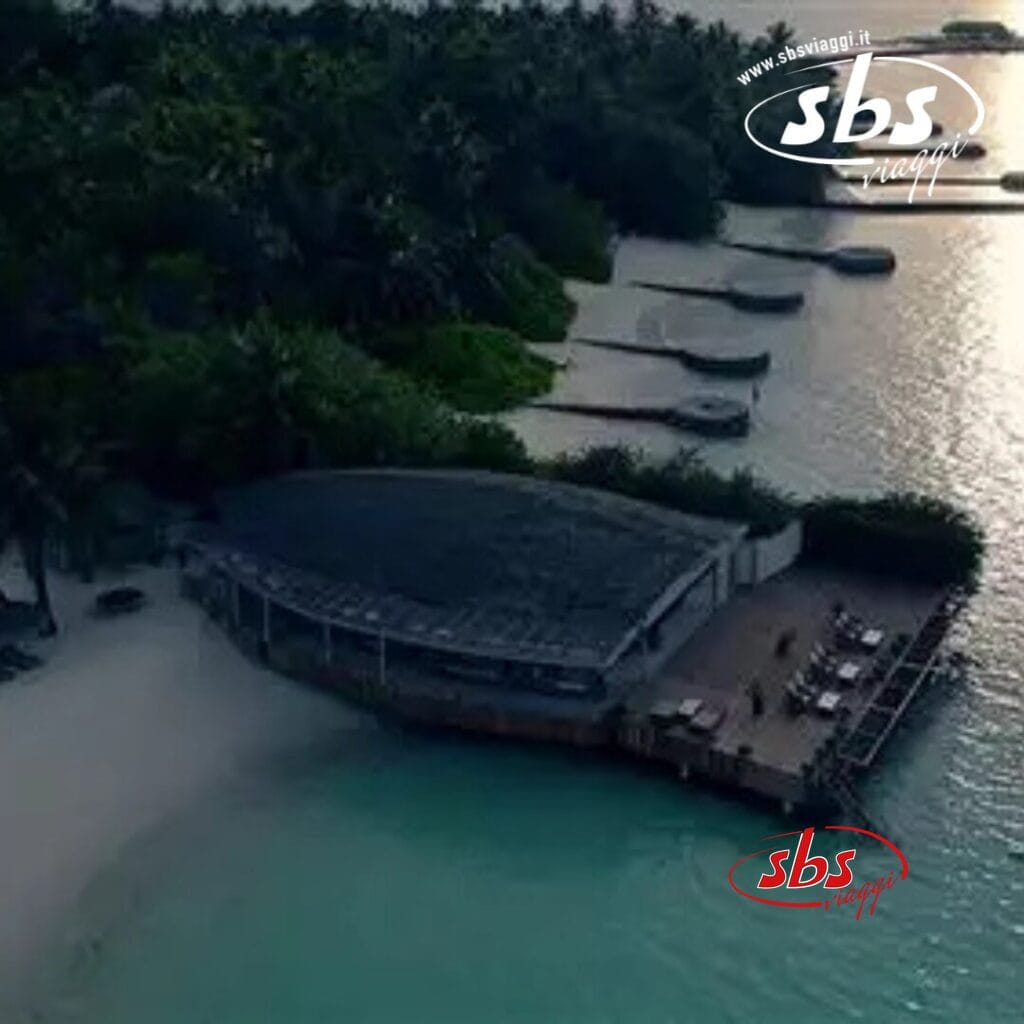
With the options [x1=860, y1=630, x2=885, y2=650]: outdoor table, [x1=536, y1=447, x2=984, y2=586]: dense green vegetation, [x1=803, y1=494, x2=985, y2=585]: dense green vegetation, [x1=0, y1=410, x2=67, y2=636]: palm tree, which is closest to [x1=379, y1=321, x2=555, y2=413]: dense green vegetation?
[x1=536, y1=447, x2=984, y2=586]: dense green vegetation

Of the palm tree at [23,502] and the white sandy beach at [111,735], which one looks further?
the palm tree at [23,502]

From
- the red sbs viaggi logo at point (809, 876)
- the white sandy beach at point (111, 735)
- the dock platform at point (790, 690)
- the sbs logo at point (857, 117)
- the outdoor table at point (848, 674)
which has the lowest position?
the red sbs viaggi logo at point (809, 876)

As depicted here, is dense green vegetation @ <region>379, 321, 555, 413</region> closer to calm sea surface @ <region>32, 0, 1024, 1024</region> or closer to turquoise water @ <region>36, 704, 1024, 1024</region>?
calm sea surface @ <region>32, 0, 1024, 1024</region>

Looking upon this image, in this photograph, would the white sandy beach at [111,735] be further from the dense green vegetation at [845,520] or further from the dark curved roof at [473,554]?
the dense green vegetation at [845,520]

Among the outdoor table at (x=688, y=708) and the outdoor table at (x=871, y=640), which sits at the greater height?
the outdoor table at (x=871, y=640)

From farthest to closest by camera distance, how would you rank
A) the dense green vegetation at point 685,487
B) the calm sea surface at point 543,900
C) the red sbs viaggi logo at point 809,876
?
the dense green vegetation at point 685,487, the red sbs viaggi logo at point 809,876, the calm sea surface at point 543,900

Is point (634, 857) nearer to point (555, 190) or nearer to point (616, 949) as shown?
point (616, 949)

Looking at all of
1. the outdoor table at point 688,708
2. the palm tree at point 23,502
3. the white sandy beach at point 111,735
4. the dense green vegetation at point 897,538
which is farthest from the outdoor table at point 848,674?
the palm tree at point 23,502
